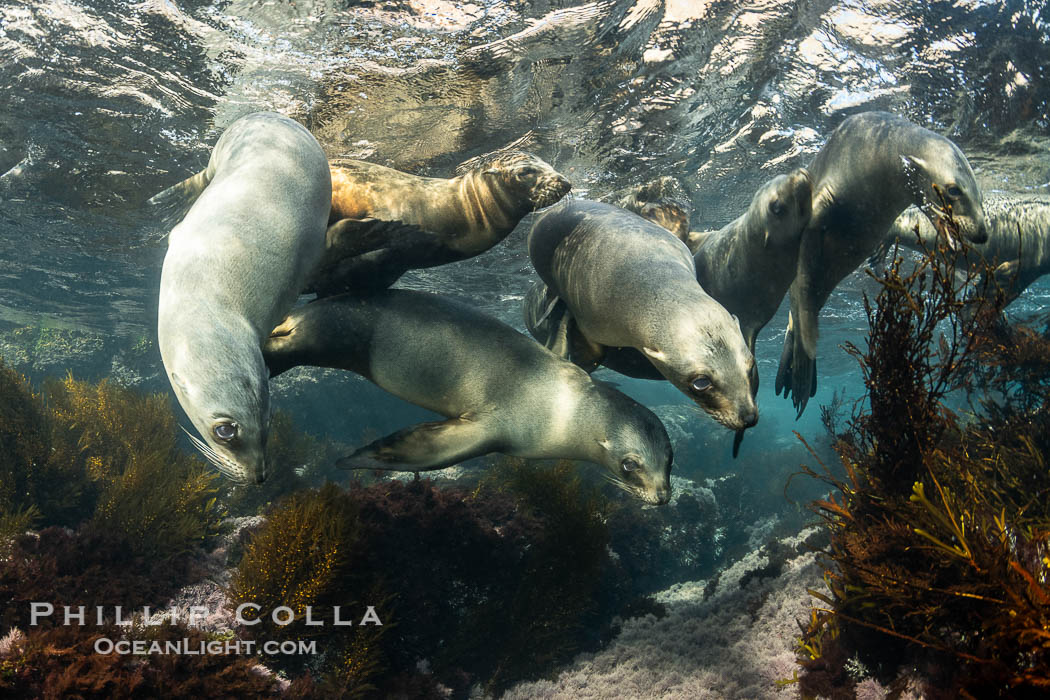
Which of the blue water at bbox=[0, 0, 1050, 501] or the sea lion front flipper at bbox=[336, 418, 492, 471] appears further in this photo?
the blue water at bbox=[0, 0, 1050, 501]

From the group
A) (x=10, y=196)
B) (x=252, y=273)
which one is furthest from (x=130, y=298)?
(x=252, y=273)

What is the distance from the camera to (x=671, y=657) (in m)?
4.54

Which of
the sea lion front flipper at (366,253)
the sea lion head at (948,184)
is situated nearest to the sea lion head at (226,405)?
the sea lion front flipper at (366,253)

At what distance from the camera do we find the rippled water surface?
6070 millimetres

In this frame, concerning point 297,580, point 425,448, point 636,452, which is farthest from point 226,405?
point 297,580

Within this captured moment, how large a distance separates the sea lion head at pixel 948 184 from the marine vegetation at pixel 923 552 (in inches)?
6.3

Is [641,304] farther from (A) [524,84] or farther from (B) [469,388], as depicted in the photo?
(A) [524,84]

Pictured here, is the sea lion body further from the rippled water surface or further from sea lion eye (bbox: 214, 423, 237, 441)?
sea lion eye (bbox: 214, 423, 237, 441)

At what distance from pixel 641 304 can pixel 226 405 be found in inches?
86.0

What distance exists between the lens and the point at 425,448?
3.33 metres

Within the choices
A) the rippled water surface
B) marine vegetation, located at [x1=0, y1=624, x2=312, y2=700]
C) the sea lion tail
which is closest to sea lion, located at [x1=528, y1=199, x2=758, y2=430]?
the sea lion tail

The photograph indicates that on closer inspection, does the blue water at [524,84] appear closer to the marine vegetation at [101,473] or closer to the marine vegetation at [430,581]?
the marine vegetation at [101,473]

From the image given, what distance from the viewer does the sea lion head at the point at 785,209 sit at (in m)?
4.15

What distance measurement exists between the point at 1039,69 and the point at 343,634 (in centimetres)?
1101
